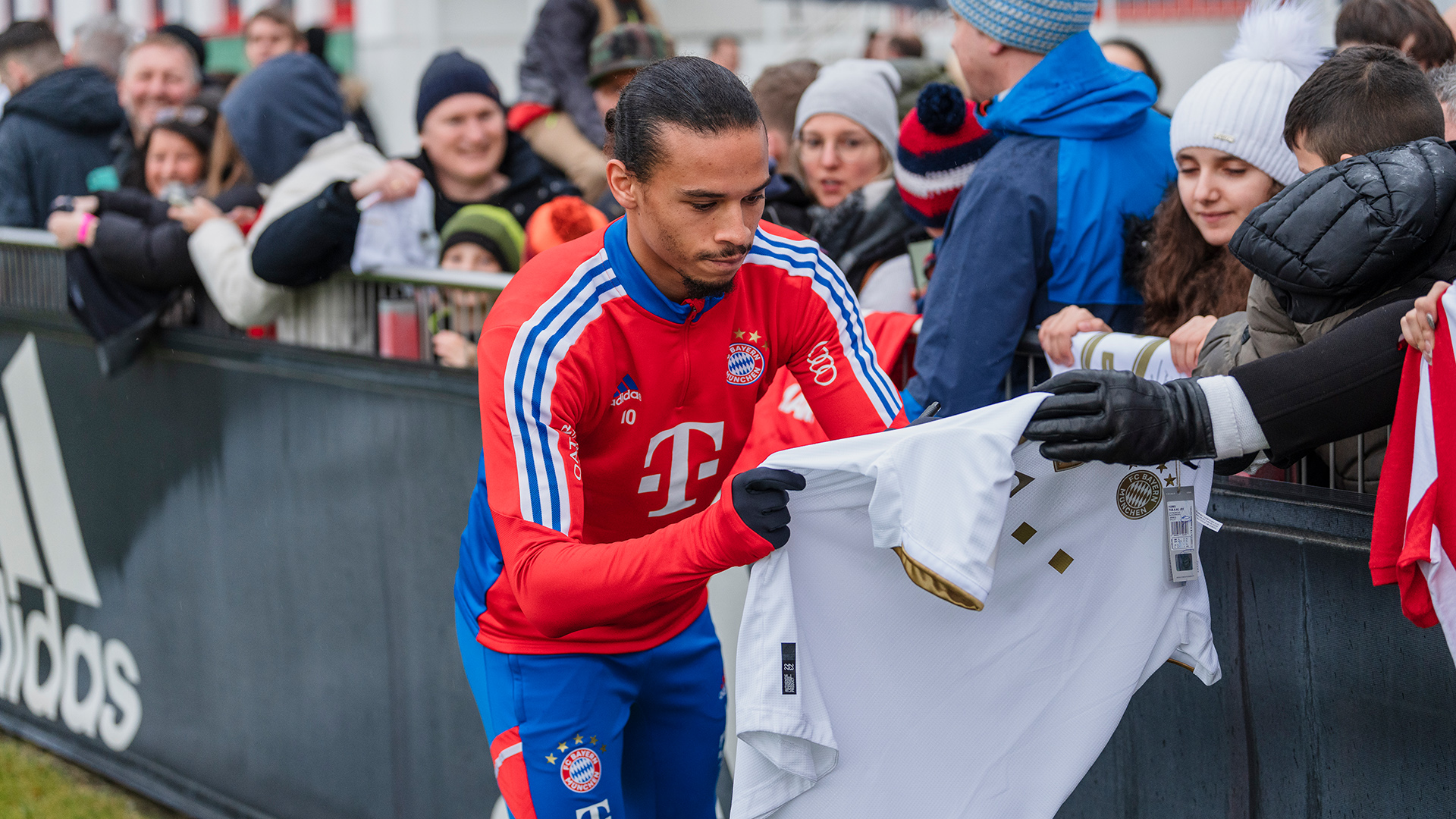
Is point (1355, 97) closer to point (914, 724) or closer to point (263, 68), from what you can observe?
point (914, 724)

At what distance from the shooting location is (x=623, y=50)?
5.57m

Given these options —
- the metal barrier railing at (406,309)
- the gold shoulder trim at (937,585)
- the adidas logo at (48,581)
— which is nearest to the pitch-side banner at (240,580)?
the adidas logo at (48,581)

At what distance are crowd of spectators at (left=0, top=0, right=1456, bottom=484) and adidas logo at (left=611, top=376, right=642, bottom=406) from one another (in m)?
0.92

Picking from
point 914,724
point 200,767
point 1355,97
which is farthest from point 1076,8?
point 200,767

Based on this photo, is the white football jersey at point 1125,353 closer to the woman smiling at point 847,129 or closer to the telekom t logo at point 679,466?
the telekom t logo at point 679,466

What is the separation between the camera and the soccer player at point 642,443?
231cm

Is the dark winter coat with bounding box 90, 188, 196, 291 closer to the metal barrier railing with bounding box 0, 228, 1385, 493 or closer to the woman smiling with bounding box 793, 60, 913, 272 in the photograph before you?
the metal barrier railing with bounding box 0, 228, 1385, 493

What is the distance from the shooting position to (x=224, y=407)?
471 centimetres

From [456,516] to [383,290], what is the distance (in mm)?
833

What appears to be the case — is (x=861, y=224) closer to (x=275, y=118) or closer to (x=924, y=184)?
(x=924, y=184)

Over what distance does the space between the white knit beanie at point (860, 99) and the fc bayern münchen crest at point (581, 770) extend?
2298 mm

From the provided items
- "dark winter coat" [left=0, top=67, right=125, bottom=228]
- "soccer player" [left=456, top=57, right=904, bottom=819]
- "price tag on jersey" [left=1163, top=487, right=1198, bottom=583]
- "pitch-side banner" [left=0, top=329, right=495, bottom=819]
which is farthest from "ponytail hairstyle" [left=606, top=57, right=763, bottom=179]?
"dark winter coat" [left=0, top=67, right=125, bottom=228]

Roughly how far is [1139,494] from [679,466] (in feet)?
2.86

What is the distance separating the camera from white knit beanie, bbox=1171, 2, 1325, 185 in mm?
3078
